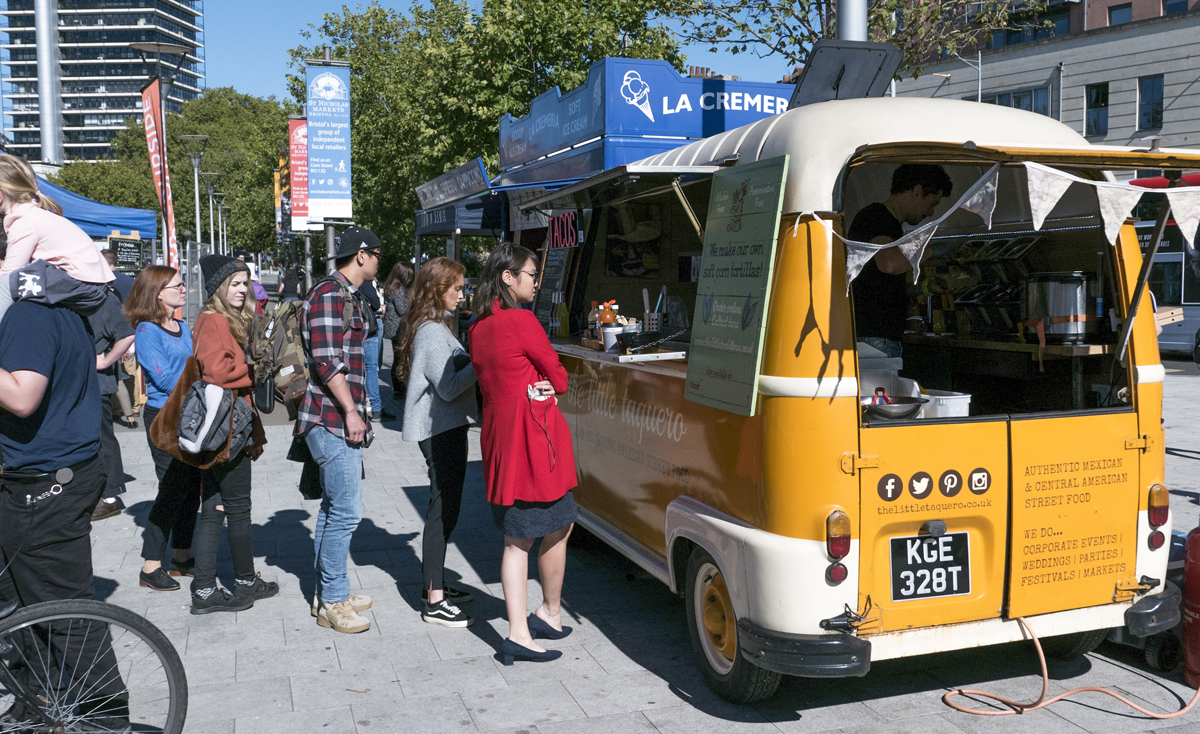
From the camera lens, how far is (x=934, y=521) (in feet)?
12.0

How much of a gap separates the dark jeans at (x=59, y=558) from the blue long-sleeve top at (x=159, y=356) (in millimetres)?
2833

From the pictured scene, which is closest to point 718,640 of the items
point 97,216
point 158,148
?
point 158,148

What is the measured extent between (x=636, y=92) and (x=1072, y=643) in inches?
261

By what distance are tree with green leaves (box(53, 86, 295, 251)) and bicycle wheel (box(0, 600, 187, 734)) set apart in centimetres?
3922

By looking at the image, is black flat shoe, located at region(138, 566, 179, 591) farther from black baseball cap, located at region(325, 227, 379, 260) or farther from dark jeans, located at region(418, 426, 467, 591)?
black baseball cap, located at region(325, 227, 379, 260)

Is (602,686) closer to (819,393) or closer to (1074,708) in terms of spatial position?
(819,393)

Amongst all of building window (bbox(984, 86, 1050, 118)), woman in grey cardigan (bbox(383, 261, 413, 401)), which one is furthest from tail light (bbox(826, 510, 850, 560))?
building window (bbox(984, 86, 1050, 118))

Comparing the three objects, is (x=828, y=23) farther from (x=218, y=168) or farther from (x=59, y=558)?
(x=218, y=168)

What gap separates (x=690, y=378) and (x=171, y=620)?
3.08 metres

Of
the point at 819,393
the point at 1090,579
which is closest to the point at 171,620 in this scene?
the point at 819,393

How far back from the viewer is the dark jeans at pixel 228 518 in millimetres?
5227

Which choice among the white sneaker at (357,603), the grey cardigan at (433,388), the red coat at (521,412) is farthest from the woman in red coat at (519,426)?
the white sneaker at (357,603)

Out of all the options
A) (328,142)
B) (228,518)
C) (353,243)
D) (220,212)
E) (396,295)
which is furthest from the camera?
(220,212)

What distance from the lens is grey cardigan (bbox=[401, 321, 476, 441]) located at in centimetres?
504
